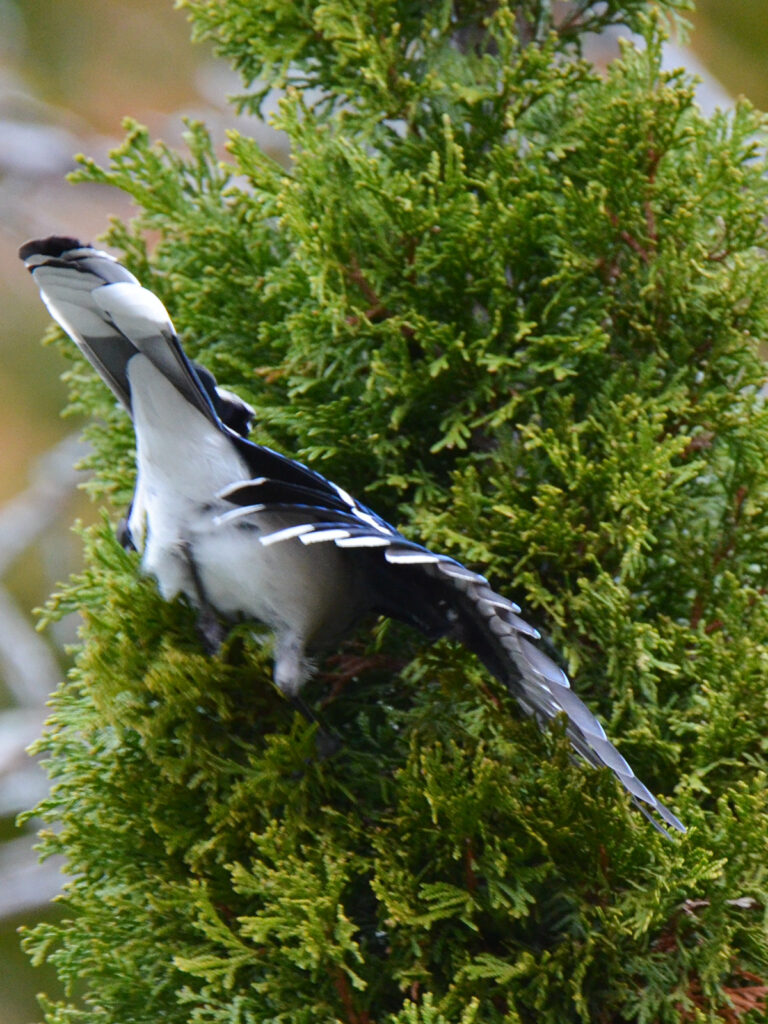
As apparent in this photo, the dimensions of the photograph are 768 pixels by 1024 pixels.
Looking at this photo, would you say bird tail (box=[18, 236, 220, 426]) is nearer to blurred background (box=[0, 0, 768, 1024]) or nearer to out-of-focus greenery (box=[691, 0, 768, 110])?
blurred background (box=[0, 0, 768, 1024])

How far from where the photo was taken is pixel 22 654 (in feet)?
14.5

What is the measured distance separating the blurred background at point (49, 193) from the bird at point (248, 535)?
8.70ft

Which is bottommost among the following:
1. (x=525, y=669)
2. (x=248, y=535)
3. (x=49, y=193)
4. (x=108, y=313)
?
(x=525, y=669)

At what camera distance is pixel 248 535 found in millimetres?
1633

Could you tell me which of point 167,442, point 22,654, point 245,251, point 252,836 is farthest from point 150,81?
point 252,836

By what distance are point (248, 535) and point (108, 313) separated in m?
0.36

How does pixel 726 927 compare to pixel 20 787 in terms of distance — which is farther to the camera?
pixel 20 787

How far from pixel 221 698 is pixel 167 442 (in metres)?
0.37

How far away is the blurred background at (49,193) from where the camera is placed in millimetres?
4477

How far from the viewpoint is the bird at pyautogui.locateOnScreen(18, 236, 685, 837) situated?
149 centimetres

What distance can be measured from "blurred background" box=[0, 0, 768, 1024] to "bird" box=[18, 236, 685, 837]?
2652mm

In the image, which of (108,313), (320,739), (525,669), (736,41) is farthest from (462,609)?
(736,41)

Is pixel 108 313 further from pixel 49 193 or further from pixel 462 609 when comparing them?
pixel 49 193

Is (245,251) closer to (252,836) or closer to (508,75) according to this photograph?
(508,75)
